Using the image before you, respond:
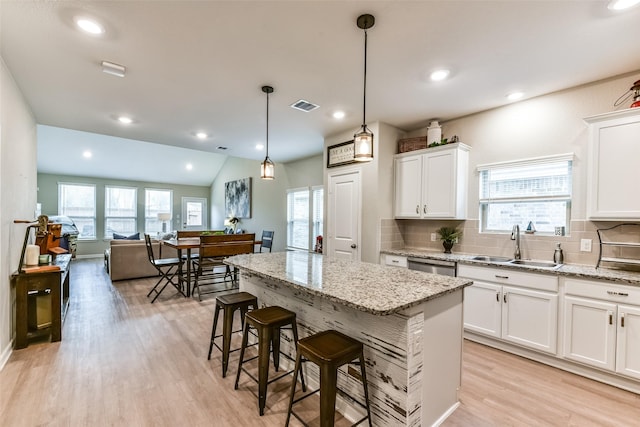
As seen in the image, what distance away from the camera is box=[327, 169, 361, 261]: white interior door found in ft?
13.2

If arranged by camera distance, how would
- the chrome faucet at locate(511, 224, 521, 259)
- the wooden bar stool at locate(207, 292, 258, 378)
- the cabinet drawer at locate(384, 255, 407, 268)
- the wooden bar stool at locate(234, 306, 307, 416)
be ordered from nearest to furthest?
the wooden bar stool at locate(234, 306, 307, 416) → the wooden bar stool at locate(207, 292, 258, 378) → the chrome faucet at locate(511, 224, 521, 259) → the cabinet drawer at locate(384, 255, 407, 268)

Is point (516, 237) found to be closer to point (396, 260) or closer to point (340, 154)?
point (396, 260)

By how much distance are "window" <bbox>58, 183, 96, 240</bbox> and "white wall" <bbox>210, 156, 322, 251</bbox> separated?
14.1 ft

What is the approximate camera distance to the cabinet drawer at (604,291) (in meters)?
2.18

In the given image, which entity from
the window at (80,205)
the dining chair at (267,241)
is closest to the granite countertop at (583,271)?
the dining chair at (267,241)

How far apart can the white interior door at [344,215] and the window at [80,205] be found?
27.7ft

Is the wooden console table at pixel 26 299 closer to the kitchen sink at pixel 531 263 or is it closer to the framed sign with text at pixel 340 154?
the framed sign with text at pixel 340 154

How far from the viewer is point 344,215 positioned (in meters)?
4.21

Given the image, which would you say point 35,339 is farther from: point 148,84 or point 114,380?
point 148,84

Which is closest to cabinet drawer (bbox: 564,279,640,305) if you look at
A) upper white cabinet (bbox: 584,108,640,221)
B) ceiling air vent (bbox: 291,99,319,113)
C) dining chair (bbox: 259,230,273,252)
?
upper white cabinet (bbox: 584,108,640,221)

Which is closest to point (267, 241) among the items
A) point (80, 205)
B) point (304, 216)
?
point (304, 216)

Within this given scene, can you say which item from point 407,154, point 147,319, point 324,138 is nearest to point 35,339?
point 147,319

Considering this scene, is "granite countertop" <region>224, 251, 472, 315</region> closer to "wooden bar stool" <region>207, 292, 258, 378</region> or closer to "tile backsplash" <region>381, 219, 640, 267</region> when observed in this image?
"wooden bar stool" <region>207, 292, 258, 378</region>

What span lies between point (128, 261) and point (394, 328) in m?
5.81
